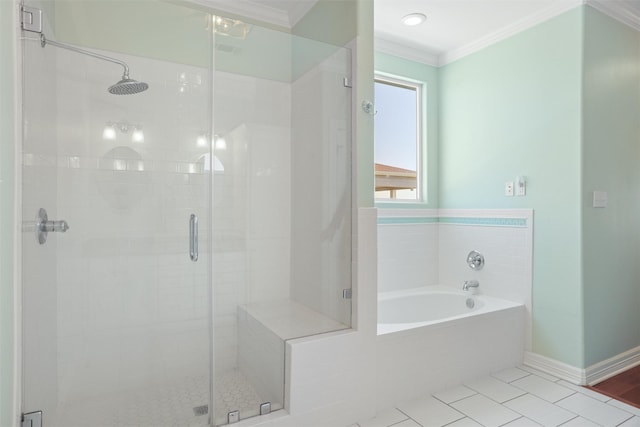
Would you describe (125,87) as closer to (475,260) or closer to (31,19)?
(31,19)

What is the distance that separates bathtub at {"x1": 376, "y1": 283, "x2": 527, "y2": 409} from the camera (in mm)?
2168

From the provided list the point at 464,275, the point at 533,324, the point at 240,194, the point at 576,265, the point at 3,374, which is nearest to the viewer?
the point at 3,374

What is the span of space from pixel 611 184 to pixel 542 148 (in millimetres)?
537

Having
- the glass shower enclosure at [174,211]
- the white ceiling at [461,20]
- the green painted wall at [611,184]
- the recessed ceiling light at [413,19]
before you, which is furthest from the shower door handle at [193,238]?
the green painted wall at [611,184]

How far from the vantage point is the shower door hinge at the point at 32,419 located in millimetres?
1536

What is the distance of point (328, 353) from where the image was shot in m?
1.97

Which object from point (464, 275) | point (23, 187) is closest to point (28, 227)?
point (23, 187)

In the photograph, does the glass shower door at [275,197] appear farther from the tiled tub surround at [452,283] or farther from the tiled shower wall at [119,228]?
the tiled tub surround at [452,283]

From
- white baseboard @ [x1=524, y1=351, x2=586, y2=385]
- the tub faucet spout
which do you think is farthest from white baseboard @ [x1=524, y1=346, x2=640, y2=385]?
the tub faucet spout

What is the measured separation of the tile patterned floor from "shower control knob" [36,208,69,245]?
180 centimetres

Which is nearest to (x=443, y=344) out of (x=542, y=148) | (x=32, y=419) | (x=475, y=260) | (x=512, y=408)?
(x=512, y=408)

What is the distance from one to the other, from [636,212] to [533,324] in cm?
118

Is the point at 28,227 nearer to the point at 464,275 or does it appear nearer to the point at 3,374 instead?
the point at 3,374

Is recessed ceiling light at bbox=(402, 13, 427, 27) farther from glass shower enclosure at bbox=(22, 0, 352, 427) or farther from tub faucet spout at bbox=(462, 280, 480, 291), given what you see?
tub faucet spout at bbox=(462, 280, 480, 291)
